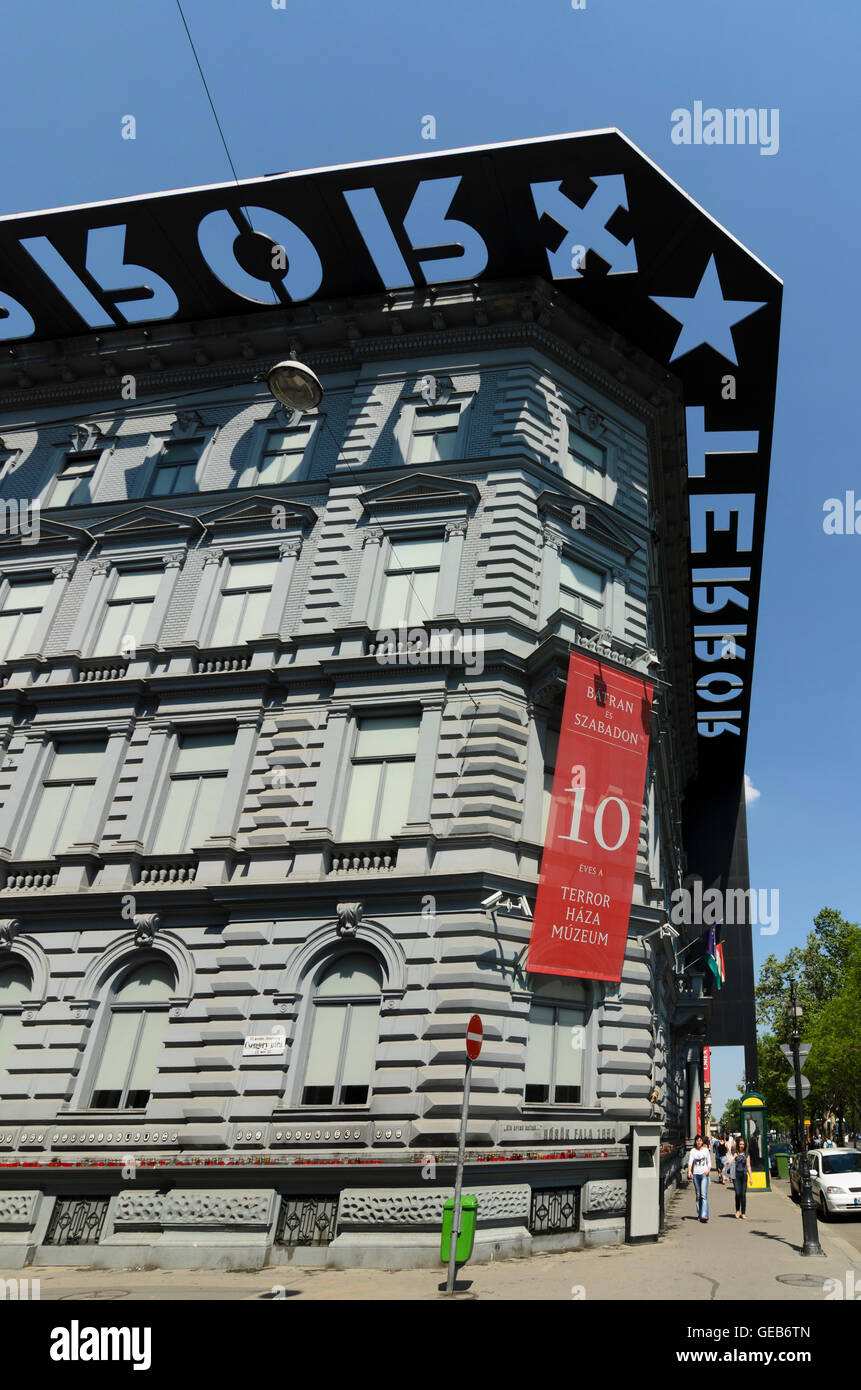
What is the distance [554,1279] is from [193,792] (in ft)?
39.1

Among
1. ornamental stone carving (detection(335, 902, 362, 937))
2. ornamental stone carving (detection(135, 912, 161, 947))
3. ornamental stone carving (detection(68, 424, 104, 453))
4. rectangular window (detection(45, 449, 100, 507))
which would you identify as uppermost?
ornamental stone carving (detection(68, 424, 104, 453))

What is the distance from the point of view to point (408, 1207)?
47.3ft

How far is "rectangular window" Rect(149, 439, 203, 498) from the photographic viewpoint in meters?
A: 24.5

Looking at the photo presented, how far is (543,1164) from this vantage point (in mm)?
15508

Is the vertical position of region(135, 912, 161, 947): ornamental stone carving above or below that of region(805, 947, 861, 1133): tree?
below

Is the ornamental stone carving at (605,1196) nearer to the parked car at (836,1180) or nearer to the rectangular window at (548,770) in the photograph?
the rectangular window at (548,770)

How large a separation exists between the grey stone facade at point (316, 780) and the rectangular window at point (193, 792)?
36cm

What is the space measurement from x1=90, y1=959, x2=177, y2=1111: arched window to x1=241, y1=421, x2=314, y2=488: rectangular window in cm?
1267

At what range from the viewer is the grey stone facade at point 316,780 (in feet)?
50.9

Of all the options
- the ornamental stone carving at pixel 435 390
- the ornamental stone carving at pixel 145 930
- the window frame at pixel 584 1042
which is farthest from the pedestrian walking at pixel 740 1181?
the ornamental stone carving at pixel 435 390

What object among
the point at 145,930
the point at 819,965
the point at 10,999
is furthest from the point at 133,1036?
the point at 819,965

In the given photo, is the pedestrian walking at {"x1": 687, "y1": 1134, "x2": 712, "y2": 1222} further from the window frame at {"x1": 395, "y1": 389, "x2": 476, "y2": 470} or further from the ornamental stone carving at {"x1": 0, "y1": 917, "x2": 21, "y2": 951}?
the window frame at {"x1": 395, "y1": 389, "x2": 476, "y2": 470}

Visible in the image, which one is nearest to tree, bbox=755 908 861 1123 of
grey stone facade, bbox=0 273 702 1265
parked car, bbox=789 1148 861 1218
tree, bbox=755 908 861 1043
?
tree, bbox=755 908 861 1043

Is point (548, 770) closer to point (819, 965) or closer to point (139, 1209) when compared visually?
point (139, 1209)
